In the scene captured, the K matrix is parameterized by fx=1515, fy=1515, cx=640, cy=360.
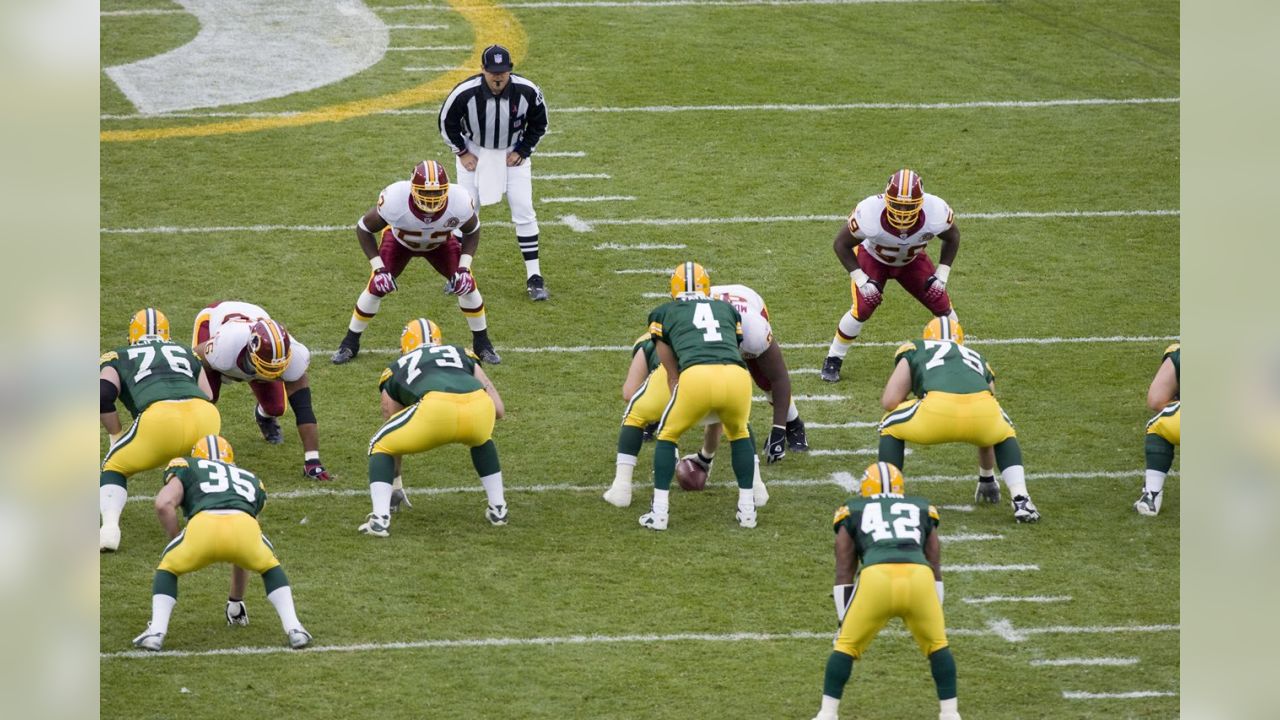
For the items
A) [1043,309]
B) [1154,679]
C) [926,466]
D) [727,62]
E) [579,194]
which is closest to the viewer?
[1154,679]

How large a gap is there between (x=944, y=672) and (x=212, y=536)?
2.86 m

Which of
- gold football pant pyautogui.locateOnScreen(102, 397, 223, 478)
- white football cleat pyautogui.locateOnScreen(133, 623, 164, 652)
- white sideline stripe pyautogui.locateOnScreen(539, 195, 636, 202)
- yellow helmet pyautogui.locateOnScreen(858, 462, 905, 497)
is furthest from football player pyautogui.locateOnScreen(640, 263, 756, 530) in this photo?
white sideline stripe pyautogui.locateOnScreen(539, 195, 636, 202)

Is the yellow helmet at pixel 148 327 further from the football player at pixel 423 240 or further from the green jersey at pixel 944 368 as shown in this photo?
the green jersey at pixel 944 368

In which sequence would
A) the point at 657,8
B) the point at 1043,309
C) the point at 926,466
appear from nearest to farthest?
the point at 926,466
the point at 1043,309
the point at 657,8

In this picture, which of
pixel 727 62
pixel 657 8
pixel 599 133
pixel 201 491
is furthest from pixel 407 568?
pixel 657 8

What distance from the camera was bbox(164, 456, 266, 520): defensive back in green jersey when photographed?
20.0 ft

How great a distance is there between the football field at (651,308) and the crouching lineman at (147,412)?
345 millimetres

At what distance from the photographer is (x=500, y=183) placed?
10.6 metres

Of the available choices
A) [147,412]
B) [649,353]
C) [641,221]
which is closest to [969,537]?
[649,353]

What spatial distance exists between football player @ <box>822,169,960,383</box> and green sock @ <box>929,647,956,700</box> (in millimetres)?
4079

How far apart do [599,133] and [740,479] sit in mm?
6562
